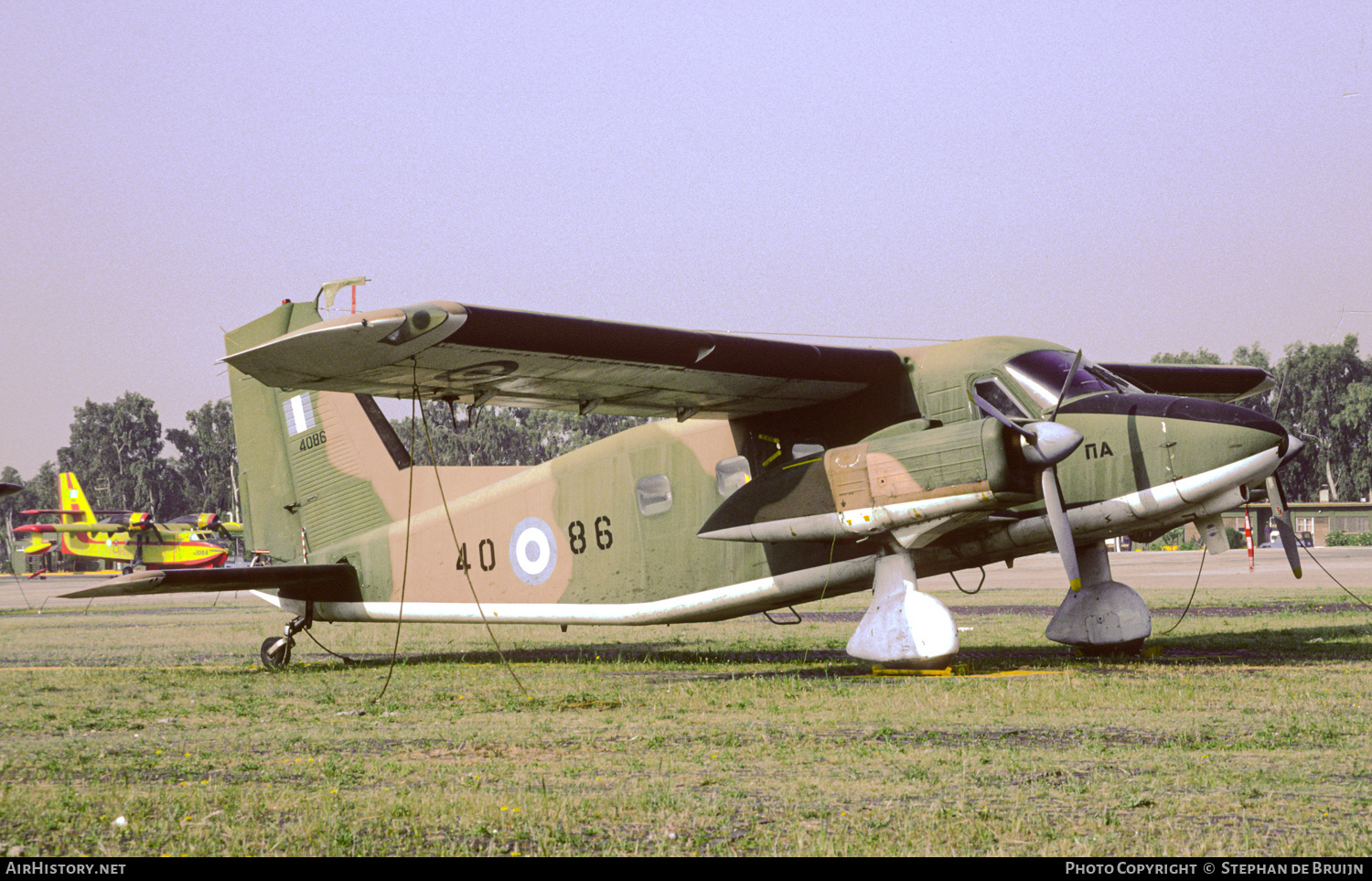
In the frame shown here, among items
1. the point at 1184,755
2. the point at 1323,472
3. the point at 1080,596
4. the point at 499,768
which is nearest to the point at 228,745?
the point at 499,768

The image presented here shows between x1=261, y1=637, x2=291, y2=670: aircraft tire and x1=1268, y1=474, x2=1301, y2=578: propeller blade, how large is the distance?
42.5 feet

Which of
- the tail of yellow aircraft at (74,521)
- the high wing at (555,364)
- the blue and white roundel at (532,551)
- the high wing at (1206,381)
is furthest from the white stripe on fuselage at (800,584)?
the tail of yellow aircraft at (74,521)

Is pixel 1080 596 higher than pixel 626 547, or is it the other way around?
pixel 626 547

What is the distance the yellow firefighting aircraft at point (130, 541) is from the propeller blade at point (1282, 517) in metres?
61.7

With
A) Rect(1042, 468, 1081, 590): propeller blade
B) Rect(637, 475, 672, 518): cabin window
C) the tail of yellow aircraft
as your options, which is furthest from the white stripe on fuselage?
the tail of yellow aircraft

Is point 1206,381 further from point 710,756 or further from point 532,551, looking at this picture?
point 710,756

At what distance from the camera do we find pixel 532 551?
53.4 ft

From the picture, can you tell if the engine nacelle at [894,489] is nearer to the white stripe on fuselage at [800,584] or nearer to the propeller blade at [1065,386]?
the propeller blade at [1065,386]

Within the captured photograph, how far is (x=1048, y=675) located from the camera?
11.9 m

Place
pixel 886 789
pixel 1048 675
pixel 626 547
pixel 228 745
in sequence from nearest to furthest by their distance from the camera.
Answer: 1. pixel 886 789
2. pixel 228 745
3. pixel 1048 675
4. pixel 626 547

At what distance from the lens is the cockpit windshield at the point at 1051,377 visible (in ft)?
41.2

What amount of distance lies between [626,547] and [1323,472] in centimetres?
10473

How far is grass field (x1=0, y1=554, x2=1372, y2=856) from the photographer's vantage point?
5527 millimetres
